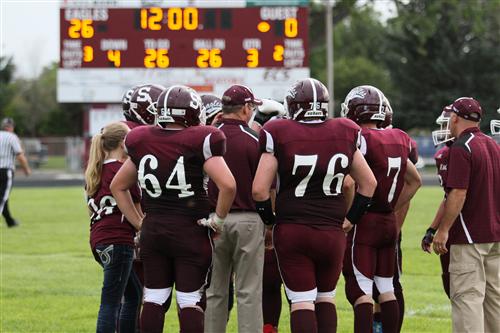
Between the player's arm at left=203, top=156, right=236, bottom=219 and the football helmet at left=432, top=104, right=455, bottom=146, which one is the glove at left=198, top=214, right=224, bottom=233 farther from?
the football helmet at left=432, top=104, right=455, bottom=146

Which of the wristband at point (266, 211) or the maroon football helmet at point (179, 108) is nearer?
the maroon football helmet at point (179, 108)

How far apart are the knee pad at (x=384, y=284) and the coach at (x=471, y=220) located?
487 millimetres

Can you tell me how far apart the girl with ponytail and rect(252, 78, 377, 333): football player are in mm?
1192

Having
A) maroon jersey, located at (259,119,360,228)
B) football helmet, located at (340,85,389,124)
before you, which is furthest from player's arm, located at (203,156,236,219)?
football helmet, located at (340,85,389,124)

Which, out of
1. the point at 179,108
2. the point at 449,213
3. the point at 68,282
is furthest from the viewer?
the point at 68,282

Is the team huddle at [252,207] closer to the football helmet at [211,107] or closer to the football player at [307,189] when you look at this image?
the football player at [307,189]

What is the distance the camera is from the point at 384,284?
7152 mm

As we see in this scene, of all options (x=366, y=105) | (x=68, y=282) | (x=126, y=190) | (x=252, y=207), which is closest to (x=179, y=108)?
(x=126, y=190)

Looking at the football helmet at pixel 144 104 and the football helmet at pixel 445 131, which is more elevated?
the football helmet at pixel 144 104

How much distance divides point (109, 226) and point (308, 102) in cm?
183

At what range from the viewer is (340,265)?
6438 mm

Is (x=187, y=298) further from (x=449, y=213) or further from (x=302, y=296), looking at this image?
(x=449, y=213)

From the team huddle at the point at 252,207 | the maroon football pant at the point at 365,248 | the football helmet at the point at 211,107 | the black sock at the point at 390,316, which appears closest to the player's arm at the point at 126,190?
the team huddle at the point at 252,207

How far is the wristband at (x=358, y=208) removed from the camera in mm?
6562
